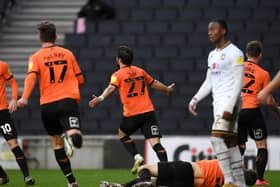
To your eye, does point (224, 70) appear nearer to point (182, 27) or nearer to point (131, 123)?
point (131, 123)

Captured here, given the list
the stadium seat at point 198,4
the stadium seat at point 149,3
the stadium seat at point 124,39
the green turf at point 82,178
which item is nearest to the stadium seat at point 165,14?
the stadium seat at point 149,3

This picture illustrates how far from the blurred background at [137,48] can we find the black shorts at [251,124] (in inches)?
196

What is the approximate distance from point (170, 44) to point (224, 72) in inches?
408

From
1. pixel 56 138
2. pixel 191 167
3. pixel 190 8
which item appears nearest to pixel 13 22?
pixel 190 8


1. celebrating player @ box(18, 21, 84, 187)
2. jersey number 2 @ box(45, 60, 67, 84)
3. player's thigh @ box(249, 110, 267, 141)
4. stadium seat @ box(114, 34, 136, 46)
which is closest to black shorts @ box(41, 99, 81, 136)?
celebrating player @ box(18, 21, 84, 187)

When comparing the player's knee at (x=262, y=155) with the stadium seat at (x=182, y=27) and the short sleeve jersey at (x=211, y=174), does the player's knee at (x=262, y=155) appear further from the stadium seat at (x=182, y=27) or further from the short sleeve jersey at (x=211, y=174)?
the stadium seat at (x=182, y=27)

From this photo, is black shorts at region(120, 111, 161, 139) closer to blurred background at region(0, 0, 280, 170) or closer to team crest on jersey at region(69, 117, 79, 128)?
team crest on jersey at region(69, 117, 79, 128)

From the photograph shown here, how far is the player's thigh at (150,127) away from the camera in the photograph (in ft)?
38.4

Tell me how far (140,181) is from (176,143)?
758 centimetres

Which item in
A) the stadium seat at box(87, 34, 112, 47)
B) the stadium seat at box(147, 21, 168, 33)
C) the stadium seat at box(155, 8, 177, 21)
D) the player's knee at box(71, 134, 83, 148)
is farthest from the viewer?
the stadium seat at box(155, 8, 177, 21)

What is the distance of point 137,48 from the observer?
1914 centimetres

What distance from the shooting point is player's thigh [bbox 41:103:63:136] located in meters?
9.76

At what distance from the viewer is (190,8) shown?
19.8 meters

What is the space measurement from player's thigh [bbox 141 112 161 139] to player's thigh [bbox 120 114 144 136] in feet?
0.23
